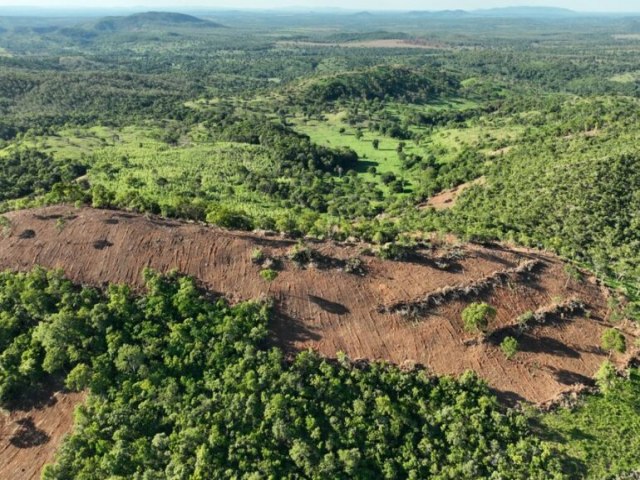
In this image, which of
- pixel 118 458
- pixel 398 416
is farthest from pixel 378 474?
pixel 118 458

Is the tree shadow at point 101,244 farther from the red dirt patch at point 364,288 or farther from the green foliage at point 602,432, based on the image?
the green foliage at point 602,432

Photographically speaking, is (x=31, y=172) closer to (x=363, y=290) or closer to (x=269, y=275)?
(x=269, y=275)

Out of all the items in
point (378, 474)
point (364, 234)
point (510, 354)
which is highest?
point (364, 234)

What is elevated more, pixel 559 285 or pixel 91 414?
pixel 559 285

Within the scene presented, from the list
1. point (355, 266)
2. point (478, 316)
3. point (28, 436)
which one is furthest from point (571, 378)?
point (28, 436)

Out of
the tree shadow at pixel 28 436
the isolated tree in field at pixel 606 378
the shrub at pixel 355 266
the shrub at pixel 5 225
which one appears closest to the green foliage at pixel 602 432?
the isolated tree in field at pixel 606 378

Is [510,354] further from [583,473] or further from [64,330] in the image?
[64,330]

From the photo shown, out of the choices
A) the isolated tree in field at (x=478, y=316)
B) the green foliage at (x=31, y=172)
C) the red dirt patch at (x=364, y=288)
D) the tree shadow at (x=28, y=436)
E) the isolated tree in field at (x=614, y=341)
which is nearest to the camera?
the tree shadow at (x=28, y=436)

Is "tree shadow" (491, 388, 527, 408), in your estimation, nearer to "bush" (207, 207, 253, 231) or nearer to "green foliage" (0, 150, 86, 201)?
"bush" (207, 207, 253, 231)
